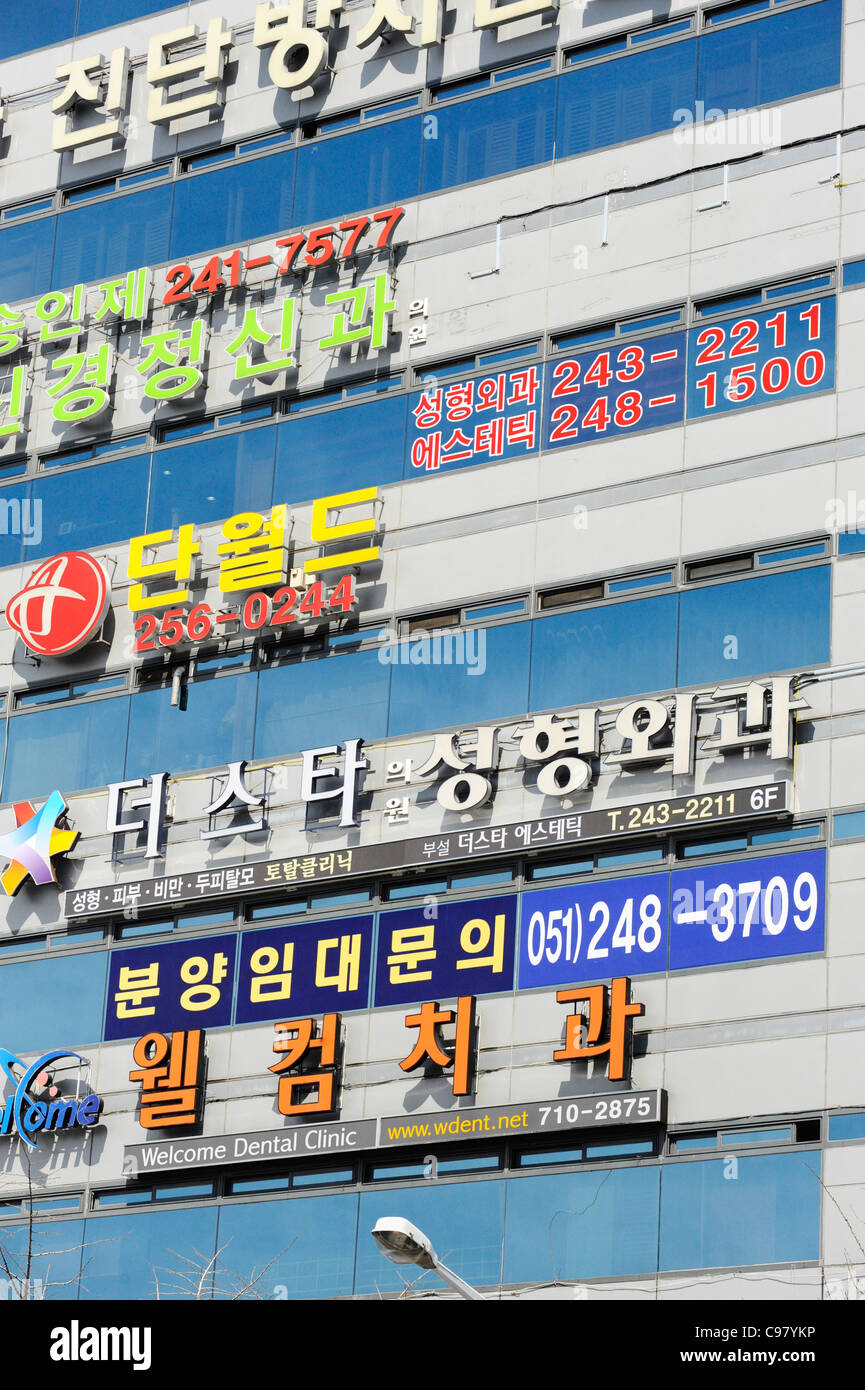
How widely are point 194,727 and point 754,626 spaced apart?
29.9ft

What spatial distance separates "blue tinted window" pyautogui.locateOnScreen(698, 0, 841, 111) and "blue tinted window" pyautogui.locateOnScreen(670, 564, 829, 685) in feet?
25.0

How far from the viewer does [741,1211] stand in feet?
89.5

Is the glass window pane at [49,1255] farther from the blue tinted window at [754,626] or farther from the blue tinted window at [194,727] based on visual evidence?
the blue tinted window at [754,626]

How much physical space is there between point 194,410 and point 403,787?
817 centimetres

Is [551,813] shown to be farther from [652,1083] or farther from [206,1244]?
[206,1244]

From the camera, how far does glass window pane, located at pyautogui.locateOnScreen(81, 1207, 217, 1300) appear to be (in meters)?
30.8

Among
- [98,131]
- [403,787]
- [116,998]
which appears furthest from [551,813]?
[98,131]

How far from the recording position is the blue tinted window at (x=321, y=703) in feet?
107

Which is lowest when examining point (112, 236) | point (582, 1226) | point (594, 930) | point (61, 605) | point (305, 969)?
point (582, 1226)

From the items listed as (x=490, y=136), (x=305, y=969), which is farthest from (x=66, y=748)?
(x=490, y=136)

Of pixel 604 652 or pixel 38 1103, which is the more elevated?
pixel 604 652

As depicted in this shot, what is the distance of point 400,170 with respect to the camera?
35.8 metres

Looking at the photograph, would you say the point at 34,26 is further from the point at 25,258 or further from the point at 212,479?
the point at 212,479

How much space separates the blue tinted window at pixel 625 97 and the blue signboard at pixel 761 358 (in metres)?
3.76
